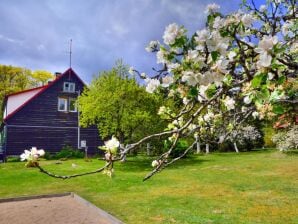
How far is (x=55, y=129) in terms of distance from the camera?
3198 cm

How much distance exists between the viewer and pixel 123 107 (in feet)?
78.4

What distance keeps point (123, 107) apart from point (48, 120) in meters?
10.8

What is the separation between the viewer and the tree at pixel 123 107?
77.2 ft

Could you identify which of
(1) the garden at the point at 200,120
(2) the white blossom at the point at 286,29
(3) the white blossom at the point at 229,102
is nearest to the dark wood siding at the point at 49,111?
(1) the garden at the point at 200,120

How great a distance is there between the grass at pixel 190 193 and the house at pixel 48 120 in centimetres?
1084

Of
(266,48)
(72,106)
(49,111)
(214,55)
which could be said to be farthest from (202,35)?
(72,106)

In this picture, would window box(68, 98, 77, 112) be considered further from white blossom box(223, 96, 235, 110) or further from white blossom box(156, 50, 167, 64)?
white blossom box(156, 50, 167, 64)

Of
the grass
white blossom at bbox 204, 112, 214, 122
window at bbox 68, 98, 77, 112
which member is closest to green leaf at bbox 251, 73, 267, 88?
white blossom at bbox 204, 112, 214, 122

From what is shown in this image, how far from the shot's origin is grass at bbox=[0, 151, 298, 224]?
29.7 feet

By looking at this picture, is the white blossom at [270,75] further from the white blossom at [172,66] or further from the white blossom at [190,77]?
the white blossom at [172,66]

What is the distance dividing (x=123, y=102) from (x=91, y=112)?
2.27m

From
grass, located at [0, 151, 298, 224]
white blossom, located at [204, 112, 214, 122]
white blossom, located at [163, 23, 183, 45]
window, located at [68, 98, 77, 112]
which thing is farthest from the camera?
window, located at [68, 98, 77, 112]

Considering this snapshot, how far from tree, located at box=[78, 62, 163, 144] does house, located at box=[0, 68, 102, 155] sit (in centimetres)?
772

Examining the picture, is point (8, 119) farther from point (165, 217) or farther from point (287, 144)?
point (165, 217)
